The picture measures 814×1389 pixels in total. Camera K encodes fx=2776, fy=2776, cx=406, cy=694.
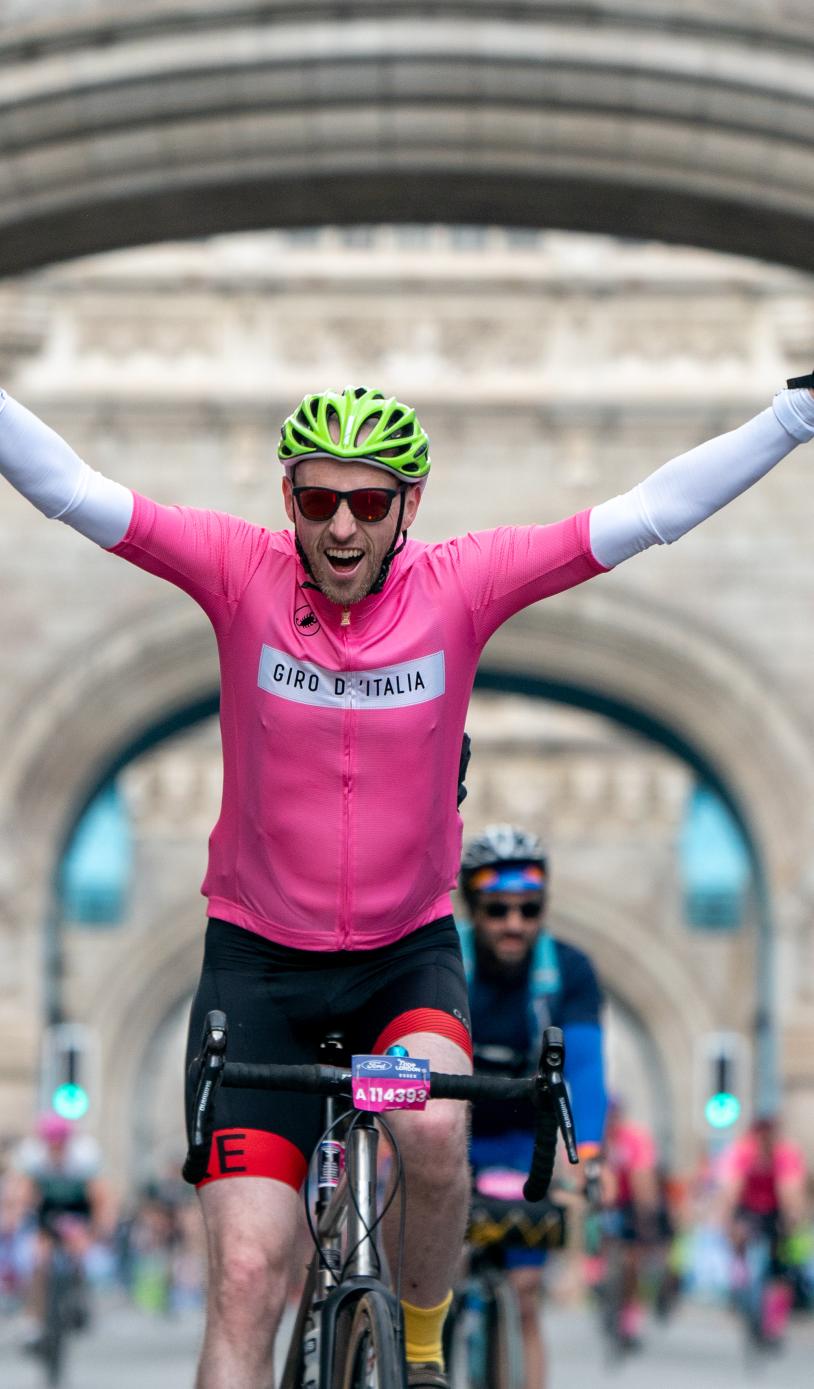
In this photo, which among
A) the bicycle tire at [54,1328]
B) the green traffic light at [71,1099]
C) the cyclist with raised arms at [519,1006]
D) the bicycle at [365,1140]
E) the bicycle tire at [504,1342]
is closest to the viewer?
the bicycle at [365,1140]

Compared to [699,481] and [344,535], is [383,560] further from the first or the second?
[699,481]

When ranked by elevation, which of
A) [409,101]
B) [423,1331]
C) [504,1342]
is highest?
[409,101]

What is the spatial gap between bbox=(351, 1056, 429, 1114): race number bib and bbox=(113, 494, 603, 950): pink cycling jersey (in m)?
0.29

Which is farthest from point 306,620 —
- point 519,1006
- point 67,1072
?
point 67,1072

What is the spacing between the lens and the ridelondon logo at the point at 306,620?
4.52 m

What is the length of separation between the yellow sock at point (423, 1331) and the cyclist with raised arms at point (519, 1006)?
6.62 ft

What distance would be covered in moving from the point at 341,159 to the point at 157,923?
27.2 m

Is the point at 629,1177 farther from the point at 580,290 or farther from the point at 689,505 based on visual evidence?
the point at 689,505

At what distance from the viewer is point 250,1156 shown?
14.2 feet

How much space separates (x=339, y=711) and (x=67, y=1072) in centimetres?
813

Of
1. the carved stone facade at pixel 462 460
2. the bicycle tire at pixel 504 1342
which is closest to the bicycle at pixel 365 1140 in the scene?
the bicycle tire at pixel 504 1342

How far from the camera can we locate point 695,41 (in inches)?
336

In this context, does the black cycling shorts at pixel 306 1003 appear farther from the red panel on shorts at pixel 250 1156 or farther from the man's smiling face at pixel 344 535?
the man's smiling face at pixel 344 535

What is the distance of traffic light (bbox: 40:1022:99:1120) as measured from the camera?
23.5 ft
